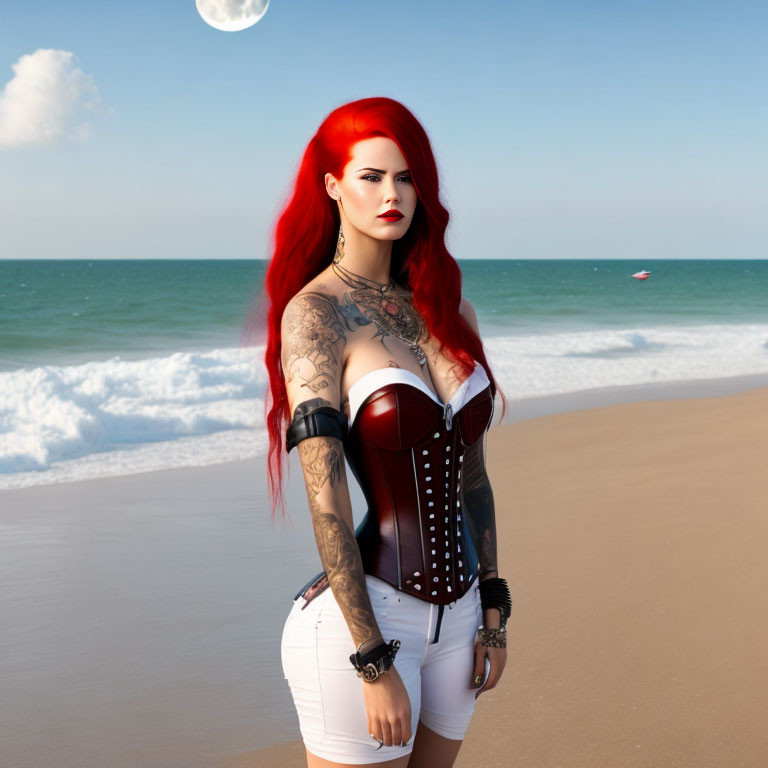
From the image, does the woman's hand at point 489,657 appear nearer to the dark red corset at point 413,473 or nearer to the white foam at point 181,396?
the dark red corset at point 413,473

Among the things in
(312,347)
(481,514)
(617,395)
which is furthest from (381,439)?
(617,395)

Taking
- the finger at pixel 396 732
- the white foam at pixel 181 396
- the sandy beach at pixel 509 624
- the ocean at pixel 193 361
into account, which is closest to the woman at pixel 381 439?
the finger at pixel 396 732

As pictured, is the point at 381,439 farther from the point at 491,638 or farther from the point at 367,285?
the point at 491,638

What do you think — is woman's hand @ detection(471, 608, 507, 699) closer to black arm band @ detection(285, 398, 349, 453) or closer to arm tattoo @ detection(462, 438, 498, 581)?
arm tattoo @ detection(462, 438, 498, 581)

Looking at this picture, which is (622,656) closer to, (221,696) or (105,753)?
(221,696)

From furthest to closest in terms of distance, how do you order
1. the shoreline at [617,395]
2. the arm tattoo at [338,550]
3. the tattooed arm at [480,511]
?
the shoreline at [617,395], the tattooed arm at [480,511], the arm tattoo at [338,550]

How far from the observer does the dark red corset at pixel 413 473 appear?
79.1 inches

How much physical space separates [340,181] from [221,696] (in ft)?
9.63

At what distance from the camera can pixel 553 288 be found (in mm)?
56844

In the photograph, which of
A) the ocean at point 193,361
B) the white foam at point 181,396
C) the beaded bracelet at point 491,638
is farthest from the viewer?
the ocean at point 193,361

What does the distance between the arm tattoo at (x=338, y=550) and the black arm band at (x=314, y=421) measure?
0.02m

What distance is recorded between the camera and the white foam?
31.5 feet

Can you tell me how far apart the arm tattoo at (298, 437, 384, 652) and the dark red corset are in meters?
0.12

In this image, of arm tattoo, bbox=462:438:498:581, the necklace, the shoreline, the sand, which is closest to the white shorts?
arm tattoo, bbox=462:438:498:581
